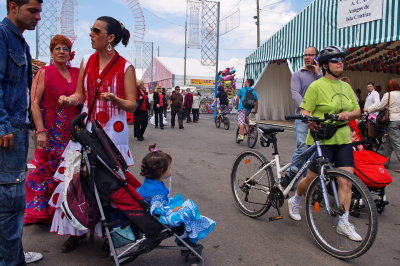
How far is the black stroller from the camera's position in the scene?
2.46 metres

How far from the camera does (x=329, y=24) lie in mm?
11883

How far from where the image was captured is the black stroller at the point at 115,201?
→ 246 cm

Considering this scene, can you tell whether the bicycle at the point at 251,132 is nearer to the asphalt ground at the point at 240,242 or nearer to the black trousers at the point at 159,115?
the asphalt ground at the point at 240,242

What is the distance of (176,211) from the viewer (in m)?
2.51

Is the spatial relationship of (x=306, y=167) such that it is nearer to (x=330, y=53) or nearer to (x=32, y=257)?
(x=330, y=53)

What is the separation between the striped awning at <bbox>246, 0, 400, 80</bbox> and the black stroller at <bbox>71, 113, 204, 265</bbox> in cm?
930

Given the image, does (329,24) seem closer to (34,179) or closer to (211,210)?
(211,210)

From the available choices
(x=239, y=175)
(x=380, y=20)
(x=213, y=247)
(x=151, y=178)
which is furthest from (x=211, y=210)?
(x=380, y=20)

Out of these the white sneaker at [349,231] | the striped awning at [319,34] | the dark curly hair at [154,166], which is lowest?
the white sneaker at [349,231]

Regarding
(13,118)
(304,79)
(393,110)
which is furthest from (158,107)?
(13,118)

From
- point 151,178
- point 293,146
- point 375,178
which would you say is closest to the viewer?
point 151,178

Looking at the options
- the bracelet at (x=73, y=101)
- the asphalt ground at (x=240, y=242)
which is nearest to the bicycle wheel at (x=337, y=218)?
the asphalt ground at (x=240, y=242)

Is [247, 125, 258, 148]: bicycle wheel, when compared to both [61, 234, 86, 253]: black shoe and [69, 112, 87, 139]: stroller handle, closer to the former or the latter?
[61, 234, 86, 253]: black shoe

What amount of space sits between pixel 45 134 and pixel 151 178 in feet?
3.66
